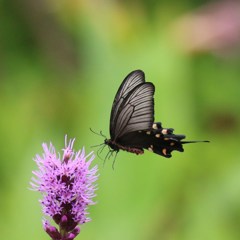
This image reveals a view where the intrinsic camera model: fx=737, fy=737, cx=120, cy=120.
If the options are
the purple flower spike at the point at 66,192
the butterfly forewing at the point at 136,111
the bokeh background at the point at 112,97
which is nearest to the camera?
the purple flower spike at the point at 66,192

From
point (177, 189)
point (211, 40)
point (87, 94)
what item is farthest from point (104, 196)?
point (211, 40)

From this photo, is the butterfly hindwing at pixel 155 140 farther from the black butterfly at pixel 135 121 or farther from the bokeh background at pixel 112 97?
the bokeh background at pixel 112 97

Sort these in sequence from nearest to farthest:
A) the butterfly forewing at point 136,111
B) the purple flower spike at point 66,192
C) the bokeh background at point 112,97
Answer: the purple flower spike at point 66,192
the butterfly forewing at point 136,111
the bokeh background at point 112,97

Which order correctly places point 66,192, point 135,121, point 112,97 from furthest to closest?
point 112,97 → point 135,121 → point 66,192

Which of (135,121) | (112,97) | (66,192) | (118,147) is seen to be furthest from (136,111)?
(112,97)

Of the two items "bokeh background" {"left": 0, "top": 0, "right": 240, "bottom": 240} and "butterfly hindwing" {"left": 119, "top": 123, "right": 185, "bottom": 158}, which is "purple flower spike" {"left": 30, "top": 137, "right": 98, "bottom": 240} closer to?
"butterfly hindwing" {"left": 119, "top": 123, "right": 185, "bottom": 158}

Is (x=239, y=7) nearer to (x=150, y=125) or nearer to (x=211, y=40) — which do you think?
(x=211, y=40)

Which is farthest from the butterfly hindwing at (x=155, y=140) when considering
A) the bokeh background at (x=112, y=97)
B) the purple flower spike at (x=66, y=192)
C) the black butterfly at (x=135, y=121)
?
the bokeh background at (x=112, y=97)

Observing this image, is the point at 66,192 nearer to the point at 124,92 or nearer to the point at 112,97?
the point at 124,92
